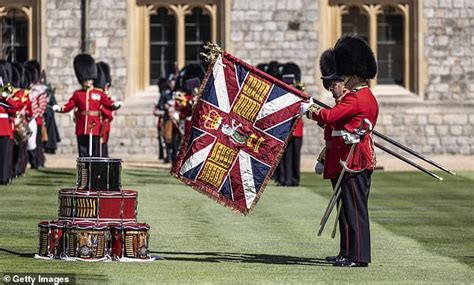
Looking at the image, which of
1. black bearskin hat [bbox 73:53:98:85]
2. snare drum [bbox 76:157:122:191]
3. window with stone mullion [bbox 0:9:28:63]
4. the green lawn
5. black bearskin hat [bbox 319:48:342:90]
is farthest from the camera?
window with stone mullion [bbox 0:9:28:63]

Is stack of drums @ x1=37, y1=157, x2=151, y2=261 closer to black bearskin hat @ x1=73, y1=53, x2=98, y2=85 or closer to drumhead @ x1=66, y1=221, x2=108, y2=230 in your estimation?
drumhead @ x1=66, y1=221, x2=108, y2=230

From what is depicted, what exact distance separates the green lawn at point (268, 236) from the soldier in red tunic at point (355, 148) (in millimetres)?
212

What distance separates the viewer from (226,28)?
29.2 meters

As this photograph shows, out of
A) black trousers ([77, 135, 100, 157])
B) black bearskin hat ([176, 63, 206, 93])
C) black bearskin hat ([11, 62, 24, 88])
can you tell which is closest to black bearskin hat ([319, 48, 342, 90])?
black trousers ([77, 135, 100, 157])

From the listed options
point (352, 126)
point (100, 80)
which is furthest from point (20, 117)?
point (352, 126)

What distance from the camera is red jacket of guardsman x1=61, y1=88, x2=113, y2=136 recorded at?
2100 centimetres

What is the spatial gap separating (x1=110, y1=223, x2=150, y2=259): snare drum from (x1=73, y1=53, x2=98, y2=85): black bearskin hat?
32.6 feet

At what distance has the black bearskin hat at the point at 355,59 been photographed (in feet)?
39.3

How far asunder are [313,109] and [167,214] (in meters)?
4.91

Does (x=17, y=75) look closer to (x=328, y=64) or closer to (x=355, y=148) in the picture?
(x=328, y=64)

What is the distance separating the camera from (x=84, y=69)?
72.4 ft

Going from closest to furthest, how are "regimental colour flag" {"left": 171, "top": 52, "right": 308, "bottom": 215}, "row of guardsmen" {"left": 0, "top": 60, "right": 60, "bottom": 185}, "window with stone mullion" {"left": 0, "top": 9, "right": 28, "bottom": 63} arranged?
"regimental colour flag" {"left": 171, "top": 52, "right": 308, "bottom": 215}, "row of guardsmen" {"left": 0, "top": 60, "right": 60, "bottom": 185}, "window with stone mullion" {"left": 0, "top": 9, "right": 28, "bottom": 63}

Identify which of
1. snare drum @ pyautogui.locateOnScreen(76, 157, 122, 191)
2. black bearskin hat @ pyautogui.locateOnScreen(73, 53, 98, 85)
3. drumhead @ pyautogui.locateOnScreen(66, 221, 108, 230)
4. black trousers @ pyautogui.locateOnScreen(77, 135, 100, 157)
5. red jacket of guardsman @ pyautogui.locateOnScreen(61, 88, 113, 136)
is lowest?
drumhead @ pyautogui.locateOnScreen(66, 221, 108, 230)

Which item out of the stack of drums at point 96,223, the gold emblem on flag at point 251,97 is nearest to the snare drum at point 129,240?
the stack of drums at point 96,223
